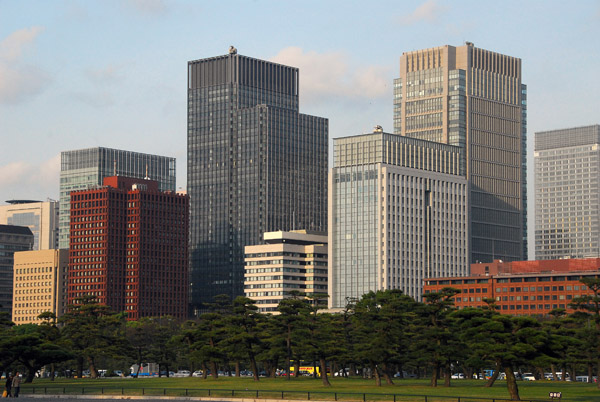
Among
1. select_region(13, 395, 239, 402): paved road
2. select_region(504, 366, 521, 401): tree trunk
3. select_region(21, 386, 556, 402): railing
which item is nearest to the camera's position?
select_region(21, 386, 556, 402): railing

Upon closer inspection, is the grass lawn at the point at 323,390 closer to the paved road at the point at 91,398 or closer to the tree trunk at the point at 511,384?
the paved road at the point at 91,398

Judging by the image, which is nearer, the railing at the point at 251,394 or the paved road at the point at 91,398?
the railing at the point at 251,394

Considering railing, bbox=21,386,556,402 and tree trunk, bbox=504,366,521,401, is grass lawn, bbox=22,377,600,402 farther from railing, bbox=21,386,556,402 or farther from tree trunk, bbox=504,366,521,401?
tree trunk, bbox=504,366,521,401

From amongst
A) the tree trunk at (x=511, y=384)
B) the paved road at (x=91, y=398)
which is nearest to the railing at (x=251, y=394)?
the tree trunk at (x=511, y=384)

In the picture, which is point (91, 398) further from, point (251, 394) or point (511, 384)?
point (511, 384)

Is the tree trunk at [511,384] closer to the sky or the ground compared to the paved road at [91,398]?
closer to the sky

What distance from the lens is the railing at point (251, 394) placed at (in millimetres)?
117375

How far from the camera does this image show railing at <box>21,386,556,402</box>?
117375mm

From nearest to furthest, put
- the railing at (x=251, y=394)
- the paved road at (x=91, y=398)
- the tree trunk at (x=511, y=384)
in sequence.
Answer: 1. the railing at (x=251, y=394)
2. the tree trunk at (x=511, y=384)
3. the paved road at (x=91, y=398)

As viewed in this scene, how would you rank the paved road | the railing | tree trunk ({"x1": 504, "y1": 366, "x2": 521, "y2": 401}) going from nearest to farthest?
the railing < tree trunk ({"x1": 504, "y1": 366, "x2": 521, "y2": 401}) < the paved road

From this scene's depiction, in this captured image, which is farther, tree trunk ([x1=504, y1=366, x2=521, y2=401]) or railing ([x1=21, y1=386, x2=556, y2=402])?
tree trunk ([x1=504, y1=366, x2=521, y2=401])

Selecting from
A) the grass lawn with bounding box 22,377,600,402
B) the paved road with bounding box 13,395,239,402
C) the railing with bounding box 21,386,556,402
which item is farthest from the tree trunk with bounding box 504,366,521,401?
the paved road with bounding box 13,395,239,402

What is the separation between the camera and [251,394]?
128 m

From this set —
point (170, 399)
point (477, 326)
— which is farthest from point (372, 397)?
point (170, 399)
